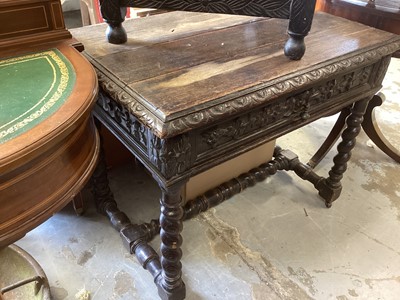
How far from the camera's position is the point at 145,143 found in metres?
0.81

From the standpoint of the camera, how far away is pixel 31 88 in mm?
632

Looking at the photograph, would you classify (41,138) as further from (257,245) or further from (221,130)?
(257,245)

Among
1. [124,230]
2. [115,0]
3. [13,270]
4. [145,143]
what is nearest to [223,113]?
[145,143]

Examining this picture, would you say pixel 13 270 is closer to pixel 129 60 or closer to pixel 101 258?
pixel 101 258

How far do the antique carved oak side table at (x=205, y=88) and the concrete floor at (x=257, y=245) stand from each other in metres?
0.14

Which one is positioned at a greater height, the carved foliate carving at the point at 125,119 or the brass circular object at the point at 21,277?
the carved foliate carving at the point at 125,119

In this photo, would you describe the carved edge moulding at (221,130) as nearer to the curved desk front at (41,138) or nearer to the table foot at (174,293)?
the curved desk front at (41,138)

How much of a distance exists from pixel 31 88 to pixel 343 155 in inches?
43.7

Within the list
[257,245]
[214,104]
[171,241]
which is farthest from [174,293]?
[214,104]

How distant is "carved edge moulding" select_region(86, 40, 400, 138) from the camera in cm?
69

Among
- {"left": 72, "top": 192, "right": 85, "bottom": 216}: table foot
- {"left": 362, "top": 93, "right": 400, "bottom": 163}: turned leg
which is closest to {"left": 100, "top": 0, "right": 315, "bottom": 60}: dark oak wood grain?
{"left": 72, "top": 192, "right": 85, "bottom": 216}: table foot

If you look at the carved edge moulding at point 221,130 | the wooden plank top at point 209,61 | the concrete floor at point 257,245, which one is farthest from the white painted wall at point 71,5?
the carved edge moulding at point 221,130

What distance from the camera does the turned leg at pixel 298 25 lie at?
0.87m

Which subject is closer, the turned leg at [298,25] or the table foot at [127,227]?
the turned leg at [298,25]
